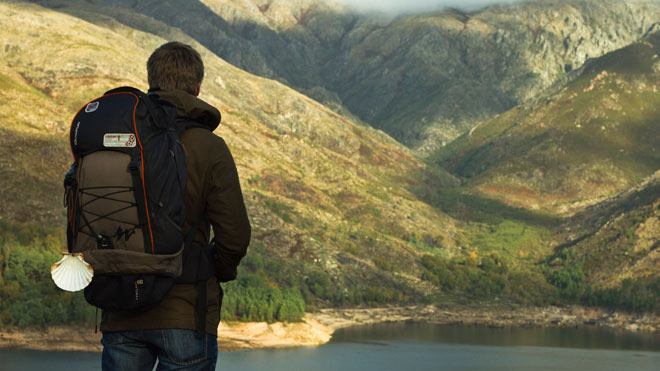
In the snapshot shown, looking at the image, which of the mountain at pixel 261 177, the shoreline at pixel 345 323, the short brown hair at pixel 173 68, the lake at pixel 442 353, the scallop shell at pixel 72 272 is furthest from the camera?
the mountain at pixel 261 177

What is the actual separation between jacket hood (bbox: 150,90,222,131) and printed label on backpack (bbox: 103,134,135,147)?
0.72m

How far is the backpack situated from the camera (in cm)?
730

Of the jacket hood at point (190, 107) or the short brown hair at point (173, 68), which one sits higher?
the short brown hair at point (173, 68)

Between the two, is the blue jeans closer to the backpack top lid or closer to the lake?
the backpack top lid

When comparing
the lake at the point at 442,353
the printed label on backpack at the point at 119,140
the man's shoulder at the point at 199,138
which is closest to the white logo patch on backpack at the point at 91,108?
the printed label on backpack at the point at 119,140

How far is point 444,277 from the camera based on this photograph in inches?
5384

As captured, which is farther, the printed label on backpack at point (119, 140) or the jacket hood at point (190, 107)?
the jacket hood at point (190, 107)

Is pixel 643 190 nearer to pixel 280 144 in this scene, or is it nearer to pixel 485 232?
pixel 485 232

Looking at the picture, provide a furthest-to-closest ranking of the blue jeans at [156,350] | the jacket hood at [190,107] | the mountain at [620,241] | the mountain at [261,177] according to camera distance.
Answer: the mountain at [620,241], the mountain at [261,177], the jacket hood at [190,107], the blue jeans at [156,350]

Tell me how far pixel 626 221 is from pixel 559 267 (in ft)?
54.7

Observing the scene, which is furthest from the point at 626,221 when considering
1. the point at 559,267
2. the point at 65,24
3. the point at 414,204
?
the point at 65,24

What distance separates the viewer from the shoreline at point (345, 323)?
278 feet

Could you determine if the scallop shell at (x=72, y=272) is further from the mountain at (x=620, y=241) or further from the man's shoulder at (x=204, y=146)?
the mountain at (x=620, y=241)

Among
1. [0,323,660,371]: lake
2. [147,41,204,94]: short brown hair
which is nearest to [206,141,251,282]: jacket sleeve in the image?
[147,41,204,94]: short brown hair
